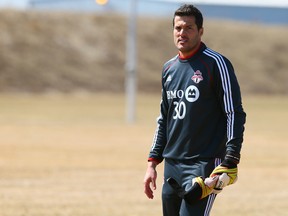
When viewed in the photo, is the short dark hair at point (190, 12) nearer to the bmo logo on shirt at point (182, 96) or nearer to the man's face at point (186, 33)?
the man's face at point (186, 33)

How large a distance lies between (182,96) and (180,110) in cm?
11

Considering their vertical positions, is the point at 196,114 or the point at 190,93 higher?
the point at 190,93

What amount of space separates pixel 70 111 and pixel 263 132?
551 inches

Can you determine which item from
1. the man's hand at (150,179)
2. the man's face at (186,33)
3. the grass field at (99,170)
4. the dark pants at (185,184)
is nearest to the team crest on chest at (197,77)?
the man's face at (186,33)

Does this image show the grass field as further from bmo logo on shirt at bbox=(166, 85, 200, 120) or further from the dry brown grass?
the dry brown grass

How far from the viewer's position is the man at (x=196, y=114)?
20.3 feet

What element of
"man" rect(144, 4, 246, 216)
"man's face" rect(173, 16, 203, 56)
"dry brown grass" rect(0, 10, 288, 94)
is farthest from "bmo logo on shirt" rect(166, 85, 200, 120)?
"dry brown grass" rect(0, 10, 288, 94)

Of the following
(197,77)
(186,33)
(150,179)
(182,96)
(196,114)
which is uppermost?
(186,33)

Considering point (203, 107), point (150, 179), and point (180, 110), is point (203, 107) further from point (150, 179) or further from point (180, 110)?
point (150, 179)

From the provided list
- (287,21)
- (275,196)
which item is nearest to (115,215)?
(275,196)

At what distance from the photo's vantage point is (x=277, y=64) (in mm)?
83125

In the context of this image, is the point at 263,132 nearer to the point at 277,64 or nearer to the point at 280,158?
the point at 280,158

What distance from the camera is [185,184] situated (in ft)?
20.7

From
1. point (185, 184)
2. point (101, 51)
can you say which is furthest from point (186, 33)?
point (101, 51)
